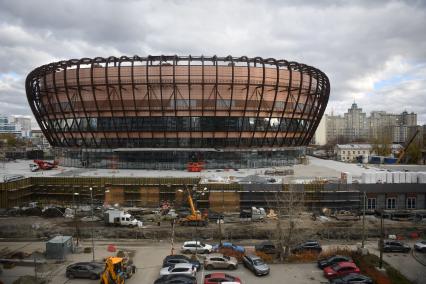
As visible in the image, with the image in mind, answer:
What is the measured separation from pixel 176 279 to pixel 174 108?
1480 inches

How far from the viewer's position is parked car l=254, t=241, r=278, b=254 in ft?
86.4

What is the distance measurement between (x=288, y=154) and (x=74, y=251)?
145 feet

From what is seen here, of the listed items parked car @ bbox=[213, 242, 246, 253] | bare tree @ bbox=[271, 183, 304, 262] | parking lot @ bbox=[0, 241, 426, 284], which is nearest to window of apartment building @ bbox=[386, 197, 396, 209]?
bare tree @ bbox=[271, 183, 304, 262]

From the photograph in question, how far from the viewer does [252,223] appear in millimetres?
34219

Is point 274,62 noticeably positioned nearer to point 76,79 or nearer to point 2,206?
point 76,79

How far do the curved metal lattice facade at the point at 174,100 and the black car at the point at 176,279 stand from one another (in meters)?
36.9

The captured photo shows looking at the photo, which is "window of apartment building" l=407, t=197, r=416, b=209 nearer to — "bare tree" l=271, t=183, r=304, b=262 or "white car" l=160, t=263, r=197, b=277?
"bare tree" l=271, t=183, r=304, b=262

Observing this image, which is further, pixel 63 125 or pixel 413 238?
pixel 63 125

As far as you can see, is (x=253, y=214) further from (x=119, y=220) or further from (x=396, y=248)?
(x=396, y=248)

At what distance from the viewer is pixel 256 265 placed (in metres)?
22.5

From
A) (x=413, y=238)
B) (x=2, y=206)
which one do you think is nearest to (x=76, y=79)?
(x=2, y=206)

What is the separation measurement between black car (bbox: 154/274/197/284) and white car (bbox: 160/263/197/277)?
773mm

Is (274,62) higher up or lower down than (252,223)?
higher up

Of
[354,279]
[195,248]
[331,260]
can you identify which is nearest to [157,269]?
[195,248]
